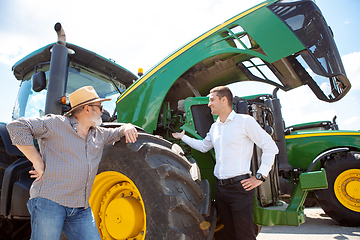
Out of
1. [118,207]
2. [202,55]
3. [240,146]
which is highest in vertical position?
[202,55]

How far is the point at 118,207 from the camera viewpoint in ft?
6.73

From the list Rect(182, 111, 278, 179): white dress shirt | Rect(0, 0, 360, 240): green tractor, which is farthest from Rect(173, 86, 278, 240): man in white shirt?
Rect(0, 0, 360, 240): green tractor

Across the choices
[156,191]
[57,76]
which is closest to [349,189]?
[156,191]

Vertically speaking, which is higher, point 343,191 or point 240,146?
point 240,146

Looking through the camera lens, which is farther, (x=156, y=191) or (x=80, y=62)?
(x=80, y=62)

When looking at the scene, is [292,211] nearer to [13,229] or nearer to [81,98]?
[81,98]

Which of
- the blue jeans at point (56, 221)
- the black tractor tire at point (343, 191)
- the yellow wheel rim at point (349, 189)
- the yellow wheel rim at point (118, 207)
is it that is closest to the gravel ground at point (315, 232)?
the black tractor tire at point (343, 191)

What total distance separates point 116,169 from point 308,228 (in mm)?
3667

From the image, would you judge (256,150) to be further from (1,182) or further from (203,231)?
(1,182)

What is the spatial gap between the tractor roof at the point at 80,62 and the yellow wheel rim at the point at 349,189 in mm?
4228

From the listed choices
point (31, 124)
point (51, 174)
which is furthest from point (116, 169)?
point (31, 124)

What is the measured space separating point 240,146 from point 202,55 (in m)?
1.33

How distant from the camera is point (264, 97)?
10.00 ft

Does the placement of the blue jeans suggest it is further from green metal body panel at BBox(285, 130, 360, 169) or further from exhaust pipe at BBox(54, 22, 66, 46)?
green metal body panel at BBox(285, 130, 360, 169)
